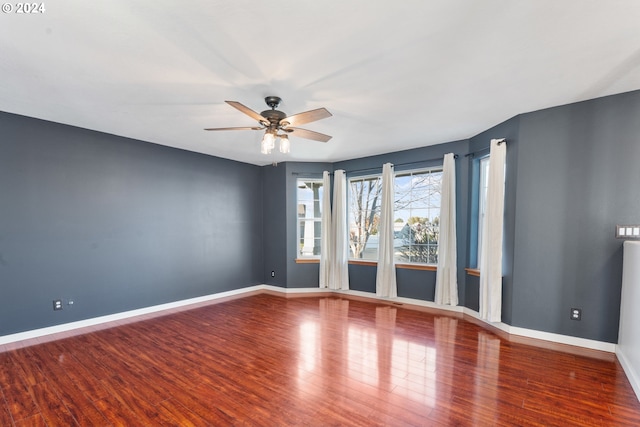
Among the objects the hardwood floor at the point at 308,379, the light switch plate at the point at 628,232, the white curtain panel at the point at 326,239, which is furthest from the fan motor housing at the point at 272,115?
the light switch plate at the point at 628,232

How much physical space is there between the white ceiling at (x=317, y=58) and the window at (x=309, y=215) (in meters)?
2.57

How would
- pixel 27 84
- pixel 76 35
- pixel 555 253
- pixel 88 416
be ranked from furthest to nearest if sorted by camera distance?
pixel 555 253, pixel 27 84, pixel 88 416, pixel 76 35

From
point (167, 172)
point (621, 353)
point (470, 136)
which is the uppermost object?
point (470, 136)

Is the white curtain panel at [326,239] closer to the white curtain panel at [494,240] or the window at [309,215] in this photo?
the window at [309,215]

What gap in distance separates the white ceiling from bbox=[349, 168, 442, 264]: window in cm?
159

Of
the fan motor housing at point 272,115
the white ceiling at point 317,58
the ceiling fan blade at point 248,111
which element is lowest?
the ceiling fan blade at point 248,111

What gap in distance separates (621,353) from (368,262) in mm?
3285

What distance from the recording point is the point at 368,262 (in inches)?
209

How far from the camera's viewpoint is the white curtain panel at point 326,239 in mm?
5555

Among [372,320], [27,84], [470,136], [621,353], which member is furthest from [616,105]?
[27,84]

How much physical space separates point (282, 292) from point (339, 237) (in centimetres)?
162

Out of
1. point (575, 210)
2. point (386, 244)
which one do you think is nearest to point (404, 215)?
point (386, 244)

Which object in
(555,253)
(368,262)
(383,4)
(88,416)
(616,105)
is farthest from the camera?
(368,262)

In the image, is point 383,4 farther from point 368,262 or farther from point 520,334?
point 368,262
